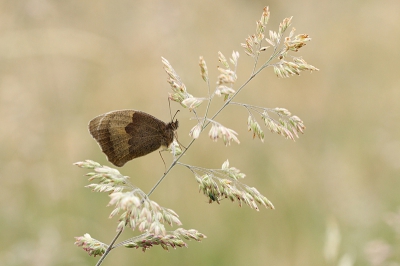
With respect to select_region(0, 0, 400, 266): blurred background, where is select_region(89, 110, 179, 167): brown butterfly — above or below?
below

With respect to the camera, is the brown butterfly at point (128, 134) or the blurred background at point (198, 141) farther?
the blurred background at point (198, 141)

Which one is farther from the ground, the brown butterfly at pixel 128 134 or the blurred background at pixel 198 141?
the blurred background at pixel 198 141

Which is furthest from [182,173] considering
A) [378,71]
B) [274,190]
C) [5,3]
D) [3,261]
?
[378,71]

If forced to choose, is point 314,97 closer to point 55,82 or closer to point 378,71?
point 378,71

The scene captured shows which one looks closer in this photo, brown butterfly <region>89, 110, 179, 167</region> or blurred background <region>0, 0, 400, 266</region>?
brown butterfly <region>89, 110, 179, 167</region>

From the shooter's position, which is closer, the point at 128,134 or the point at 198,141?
the point at 128,134
